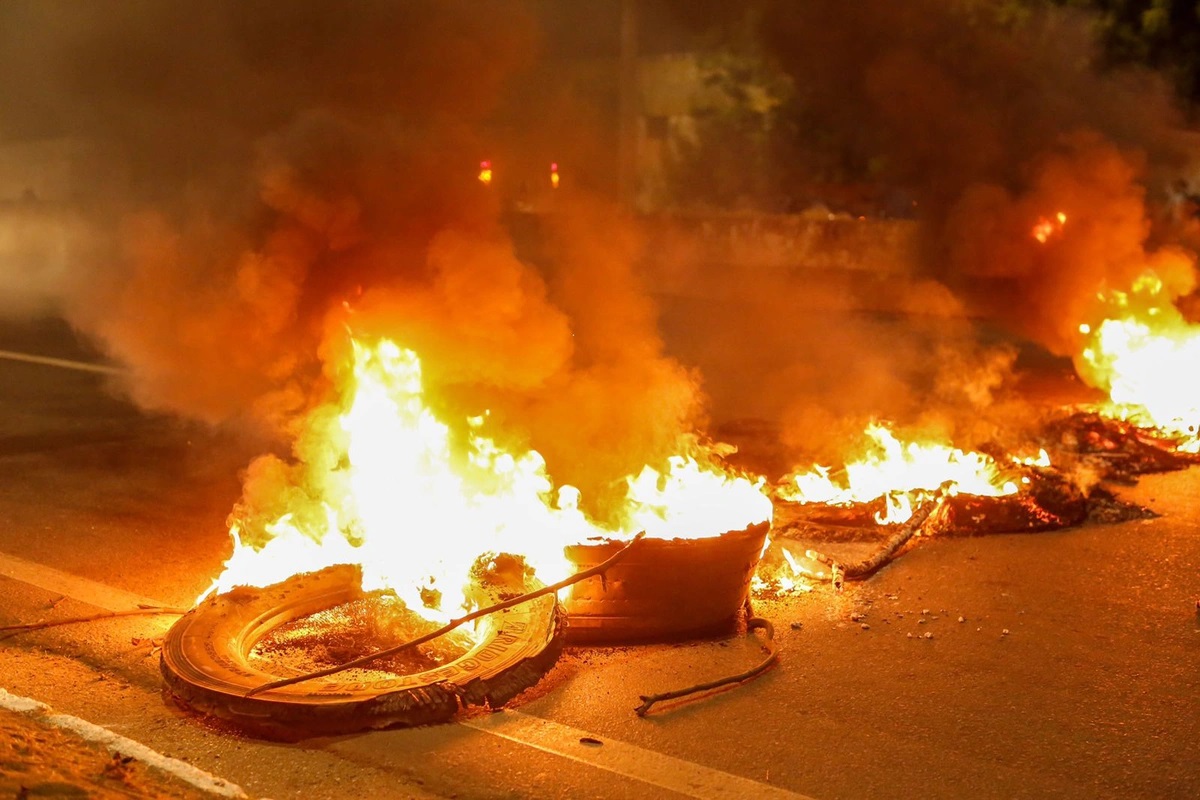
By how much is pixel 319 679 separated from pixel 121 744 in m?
0.81

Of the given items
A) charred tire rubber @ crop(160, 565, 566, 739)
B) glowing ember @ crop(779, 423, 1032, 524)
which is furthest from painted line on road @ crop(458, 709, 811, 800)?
glowing ember @ crop(779, 423, 1032, 524)

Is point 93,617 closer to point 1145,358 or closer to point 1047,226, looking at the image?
point 1145,358

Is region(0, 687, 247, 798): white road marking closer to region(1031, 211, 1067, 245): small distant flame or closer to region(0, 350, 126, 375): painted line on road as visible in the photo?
region(0, 350, 126, 375): painted line on road

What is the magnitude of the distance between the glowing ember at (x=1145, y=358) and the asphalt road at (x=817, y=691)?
121 inches

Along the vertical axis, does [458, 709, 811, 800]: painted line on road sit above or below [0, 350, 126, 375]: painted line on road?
below

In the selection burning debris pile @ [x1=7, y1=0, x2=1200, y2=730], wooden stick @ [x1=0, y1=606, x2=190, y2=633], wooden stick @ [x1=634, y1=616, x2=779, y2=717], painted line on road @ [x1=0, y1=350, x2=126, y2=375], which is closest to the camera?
wooden stick @ [x1=634, y1=616, x2=779, y2=717]

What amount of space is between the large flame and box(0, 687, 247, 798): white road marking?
1197mm

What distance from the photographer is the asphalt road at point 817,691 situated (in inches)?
155

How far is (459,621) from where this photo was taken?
4.62 m

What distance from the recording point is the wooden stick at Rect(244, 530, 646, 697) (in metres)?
4.32

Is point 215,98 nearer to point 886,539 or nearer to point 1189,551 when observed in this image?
point 886,539

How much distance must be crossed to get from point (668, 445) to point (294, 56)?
347 centimetres

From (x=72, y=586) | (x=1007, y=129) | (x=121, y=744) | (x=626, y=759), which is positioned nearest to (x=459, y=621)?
(x=626, y=759)

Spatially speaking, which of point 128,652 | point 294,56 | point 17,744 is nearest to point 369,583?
point 128,652
